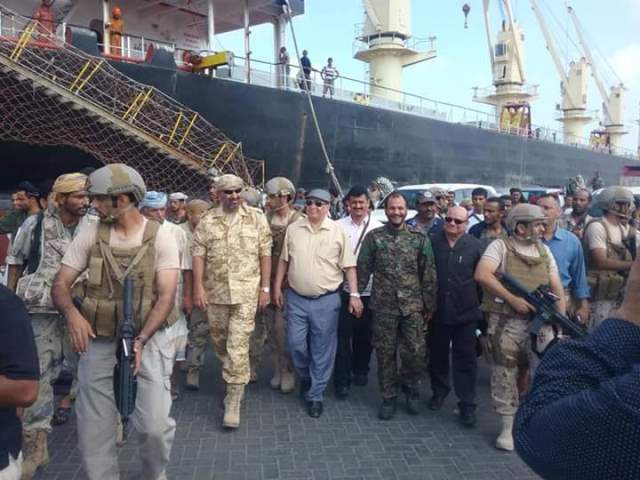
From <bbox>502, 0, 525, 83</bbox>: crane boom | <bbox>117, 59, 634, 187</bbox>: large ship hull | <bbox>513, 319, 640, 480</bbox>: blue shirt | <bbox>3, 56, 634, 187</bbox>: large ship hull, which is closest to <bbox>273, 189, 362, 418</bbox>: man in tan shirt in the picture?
<bbox>513, 319, 640, 480</bbox>: blue shirt

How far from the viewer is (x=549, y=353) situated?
3.21 feet

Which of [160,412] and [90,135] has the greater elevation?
[90,135]

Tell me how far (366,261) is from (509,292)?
3.83ft

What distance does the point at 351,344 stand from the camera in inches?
189

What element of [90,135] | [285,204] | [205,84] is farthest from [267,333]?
[205,84]

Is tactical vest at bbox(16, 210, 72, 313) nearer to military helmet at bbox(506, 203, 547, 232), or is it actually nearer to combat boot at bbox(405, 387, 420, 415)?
combat boot at bbox(405, 387, 420, 415)

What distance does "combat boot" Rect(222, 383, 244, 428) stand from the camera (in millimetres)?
3693

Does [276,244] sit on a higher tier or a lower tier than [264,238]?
lower

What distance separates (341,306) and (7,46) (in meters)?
7.06

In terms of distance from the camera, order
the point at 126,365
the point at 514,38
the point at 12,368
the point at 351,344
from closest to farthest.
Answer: the point at 12,368
the point at 126,365
the point at 351,344
the point at 514,38

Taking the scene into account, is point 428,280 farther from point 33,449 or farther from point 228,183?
point 33,449

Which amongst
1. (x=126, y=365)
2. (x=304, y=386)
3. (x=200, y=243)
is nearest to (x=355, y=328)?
(x=304, y=386)

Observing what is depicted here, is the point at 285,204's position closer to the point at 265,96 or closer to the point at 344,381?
the point at 344,381

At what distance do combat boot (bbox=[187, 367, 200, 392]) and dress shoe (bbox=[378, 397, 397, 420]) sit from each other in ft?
5.56
